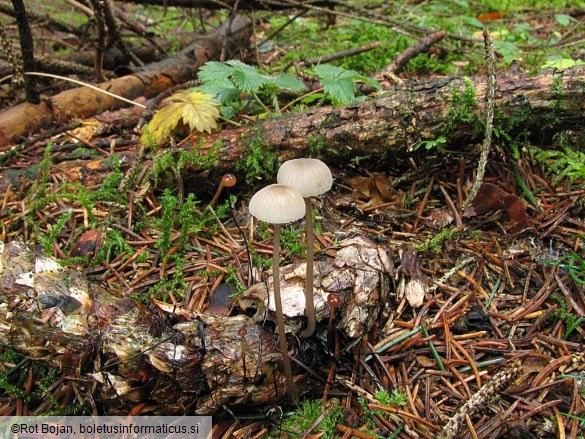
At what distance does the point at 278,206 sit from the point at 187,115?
1.63 m

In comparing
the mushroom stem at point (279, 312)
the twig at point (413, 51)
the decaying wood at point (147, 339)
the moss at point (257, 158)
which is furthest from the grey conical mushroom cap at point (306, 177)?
the twig at point (413, 51)

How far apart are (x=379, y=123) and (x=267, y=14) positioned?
5.62 m

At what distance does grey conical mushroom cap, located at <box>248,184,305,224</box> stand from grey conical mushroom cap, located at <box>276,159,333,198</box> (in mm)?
94

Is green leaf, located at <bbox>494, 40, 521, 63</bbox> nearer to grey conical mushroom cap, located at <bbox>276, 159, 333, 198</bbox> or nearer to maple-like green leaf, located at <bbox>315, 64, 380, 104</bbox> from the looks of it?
maple-like green leaf, located at <bbox>315, 64, 380, 104</bbox>

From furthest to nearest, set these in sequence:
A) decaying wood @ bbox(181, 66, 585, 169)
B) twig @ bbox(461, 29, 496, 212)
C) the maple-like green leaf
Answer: the maple-like green leaf → decaying wood @ bbox(181, 66, 585, 169) → twig @ bbox(461, 29, 496, 212)

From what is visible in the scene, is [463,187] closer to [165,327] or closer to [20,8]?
[165,327]

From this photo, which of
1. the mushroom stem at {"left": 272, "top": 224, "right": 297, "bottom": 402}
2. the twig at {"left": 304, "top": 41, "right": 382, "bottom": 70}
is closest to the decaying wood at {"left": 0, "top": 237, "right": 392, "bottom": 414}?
the mushroom stem at {"left": 272, "top": 224, "right": 297, "bottom": 402}

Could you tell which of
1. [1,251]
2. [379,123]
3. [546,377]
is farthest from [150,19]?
[546,377]

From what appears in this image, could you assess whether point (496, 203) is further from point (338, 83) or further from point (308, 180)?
point (308, 180)

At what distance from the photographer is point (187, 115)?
10.0ft

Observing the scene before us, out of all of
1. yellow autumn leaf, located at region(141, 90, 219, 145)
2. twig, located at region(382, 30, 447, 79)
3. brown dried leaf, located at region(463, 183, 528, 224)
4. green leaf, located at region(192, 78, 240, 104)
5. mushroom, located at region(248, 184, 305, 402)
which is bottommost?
brown dried leaf, located at region(463, 183, 528, 224)

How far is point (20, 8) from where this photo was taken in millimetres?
3406

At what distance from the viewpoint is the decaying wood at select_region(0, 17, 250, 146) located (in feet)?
12.7

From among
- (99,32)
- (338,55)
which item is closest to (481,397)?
(338,55)
